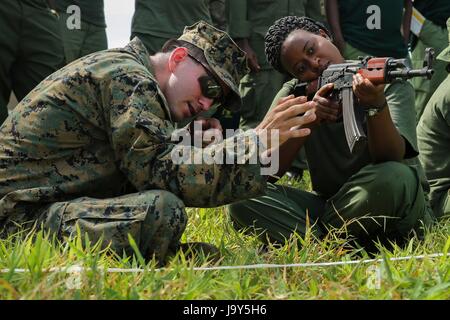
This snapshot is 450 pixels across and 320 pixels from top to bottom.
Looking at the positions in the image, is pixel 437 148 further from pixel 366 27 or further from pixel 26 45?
pixel 26 45

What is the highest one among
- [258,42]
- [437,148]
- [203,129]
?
[258,42]

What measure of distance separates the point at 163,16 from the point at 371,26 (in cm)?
153

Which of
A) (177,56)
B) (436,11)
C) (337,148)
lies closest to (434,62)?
(436,11)

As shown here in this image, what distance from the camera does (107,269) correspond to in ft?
8.21

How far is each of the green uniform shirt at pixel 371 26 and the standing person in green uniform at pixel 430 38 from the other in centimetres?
43

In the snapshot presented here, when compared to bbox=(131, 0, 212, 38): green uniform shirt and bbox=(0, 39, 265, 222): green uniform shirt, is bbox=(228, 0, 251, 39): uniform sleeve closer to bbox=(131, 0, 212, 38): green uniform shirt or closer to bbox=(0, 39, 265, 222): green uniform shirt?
bbox=(131, 0, 212, 38): green uniform shirt

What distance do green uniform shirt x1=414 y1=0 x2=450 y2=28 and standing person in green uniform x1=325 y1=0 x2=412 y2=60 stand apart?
62 cm

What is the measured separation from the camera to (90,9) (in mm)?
5727

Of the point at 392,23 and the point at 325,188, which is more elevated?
the point at 392,23

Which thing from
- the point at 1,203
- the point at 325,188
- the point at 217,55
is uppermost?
the point at 217,55
